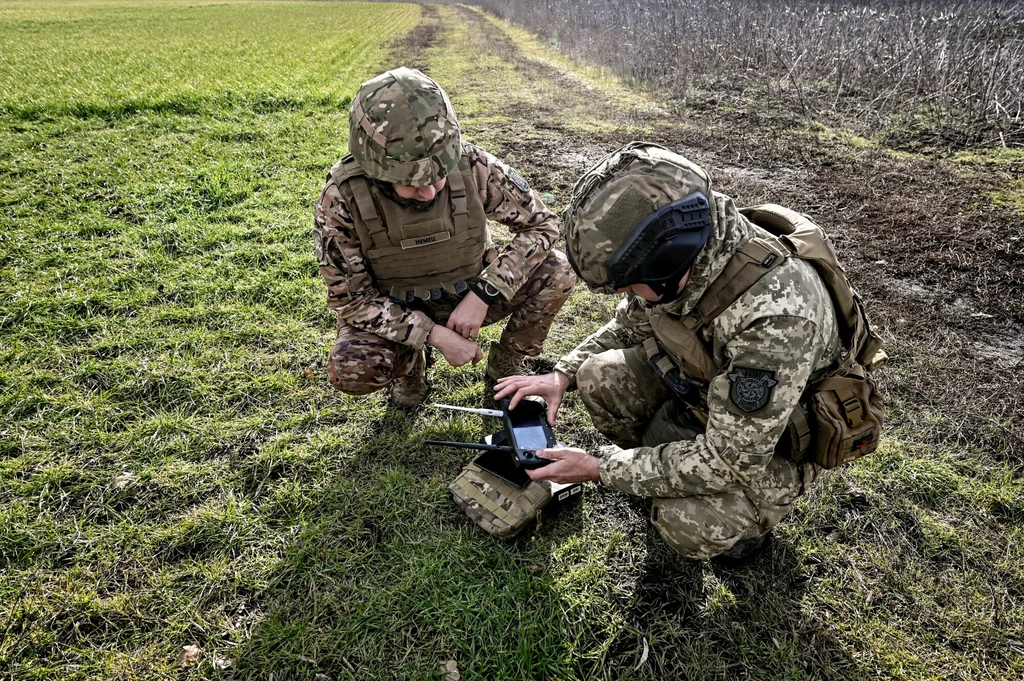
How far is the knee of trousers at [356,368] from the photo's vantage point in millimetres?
2887

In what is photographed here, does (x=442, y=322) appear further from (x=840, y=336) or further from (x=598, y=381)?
(x=840, y=336)

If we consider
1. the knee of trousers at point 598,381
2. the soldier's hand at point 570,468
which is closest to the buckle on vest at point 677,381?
the knee of trousers at point 598,381

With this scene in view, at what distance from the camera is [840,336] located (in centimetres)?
198

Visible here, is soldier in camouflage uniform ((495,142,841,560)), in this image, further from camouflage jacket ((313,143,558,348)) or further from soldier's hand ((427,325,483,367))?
camouflage jacket ((313,143,558,348))

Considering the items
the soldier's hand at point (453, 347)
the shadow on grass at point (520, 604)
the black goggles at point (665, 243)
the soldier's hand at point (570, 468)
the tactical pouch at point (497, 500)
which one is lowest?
the shadow on grass at point (520, 604)

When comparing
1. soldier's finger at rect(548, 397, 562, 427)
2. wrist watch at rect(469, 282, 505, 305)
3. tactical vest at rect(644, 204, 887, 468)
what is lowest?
soldier's finger at rect(548, 397, 562, 427)

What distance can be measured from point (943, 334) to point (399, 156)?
375 centimetres

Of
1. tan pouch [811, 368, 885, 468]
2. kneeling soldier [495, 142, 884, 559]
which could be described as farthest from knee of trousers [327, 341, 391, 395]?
tan pouch [811, 368, 885, 468]

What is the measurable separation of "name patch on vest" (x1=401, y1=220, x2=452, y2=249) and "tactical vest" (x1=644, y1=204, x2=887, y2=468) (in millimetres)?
1347

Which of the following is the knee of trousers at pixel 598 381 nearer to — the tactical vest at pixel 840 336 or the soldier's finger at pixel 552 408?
the soldier's finger at pixel 552 408

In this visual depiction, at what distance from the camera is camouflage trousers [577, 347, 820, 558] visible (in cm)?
209

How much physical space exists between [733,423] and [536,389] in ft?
3.18

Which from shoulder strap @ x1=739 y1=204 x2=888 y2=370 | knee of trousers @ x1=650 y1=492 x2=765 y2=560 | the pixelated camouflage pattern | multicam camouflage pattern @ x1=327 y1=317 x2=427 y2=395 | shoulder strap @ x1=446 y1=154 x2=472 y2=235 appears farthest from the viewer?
shoulder strap @ x1=446 y1=154 x2=472 y2=235

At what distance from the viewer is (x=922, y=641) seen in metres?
2.19
